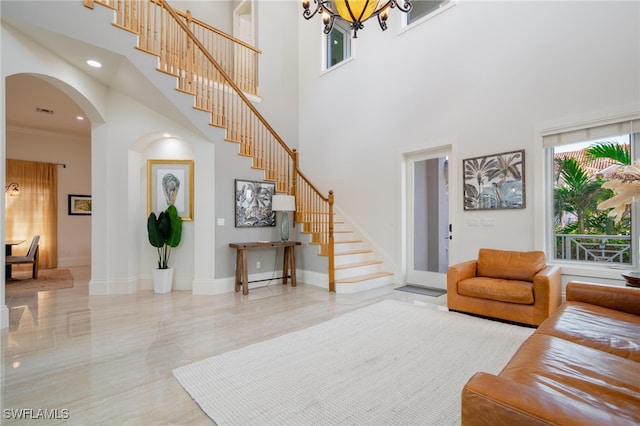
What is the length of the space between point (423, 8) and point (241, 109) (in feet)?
11.9

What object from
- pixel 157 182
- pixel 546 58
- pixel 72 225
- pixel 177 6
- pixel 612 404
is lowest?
pixel 612 404

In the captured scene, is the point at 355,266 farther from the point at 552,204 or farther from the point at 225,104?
the point at 225,104

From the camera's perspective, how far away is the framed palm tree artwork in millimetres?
→ 3998

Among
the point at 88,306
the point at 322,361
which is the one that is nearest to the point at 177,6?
the point at 88,306

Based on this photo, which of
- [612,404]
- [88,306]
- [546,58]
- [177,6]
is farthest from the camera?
[177,6]

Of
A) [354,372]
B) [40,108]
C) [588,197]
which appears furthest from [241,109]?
[588,197]

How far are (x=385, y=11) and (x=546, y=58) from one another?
2189mm

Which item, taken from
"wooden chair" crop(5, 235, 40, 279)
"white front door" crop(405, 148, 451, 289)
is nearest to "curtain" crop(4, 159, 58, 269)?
"wooden chair" crop(5, 235, 40, 279)

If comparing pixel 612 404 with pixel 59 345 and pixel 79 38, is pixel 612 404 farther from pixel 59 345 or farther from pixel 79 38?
pixel 79 38

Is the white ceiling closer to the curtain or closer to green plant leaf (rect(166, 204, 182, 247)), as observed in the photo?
the curtain

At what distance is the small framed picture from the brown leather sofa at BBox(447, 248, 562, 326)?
9069 millimetres

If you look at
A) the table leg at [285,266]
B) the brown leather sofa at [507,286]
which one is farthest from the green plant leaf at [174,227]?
the brown leather sofa at [507,286]

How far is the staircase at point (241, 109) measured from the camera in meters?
4.36

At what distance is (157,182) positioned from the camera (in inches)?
202
